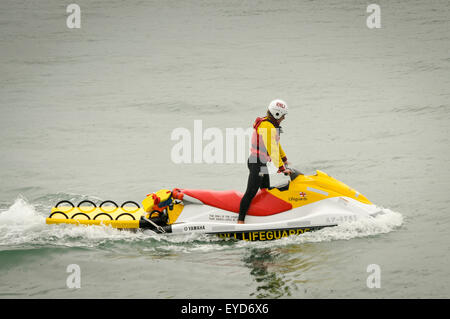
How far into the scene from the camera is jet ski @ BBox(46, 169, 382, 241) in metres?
10.4

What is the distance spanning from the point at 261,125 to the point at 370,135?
9.27 metres

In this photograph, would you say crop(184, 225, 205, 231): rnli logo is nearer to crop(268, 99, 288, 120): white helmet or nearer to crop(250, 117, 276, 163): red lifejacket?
crop(250, 117, 276, 163): red lifejacket

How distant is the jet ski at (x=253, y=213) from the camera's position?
409 inches

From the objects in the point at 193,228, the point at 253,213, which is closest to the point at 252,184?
the point at 253,213

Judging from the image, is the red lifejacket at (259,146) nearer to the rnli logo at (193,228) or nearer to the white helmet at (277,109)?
the white helmet at (277,109)

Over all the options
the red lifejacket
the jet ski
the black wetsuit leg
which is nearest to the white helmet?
the red lifejacket

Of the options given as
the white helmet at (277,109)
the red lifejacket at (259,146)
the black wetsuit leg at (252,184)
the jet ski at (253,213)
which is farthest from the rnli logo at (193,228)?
the white helmet at (277,109)

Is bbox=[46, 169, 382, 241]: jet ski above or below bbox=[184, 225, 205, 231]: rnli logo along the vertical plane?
above

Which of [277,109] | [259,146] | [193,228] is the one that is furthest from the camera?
[193,228]

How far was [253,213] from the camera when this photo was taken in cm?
1055

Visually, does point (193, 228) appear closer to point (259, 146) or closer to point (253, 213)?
point (253, 213)

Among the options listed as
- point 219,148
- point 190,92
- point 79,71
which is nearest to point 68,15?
point 79,71

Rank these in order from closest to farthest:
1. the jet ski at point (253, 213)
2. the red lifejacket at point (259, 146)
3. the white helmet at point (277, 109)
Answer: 1. the white helmet at point (277, 109)
2. the red lifejacket at point (259, 146)
3. the jet ski at point (253, 213)

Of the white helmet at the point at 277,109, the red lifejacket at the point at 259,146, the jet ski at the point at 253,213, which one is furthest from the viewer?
the jet ski at the point at 253,213
